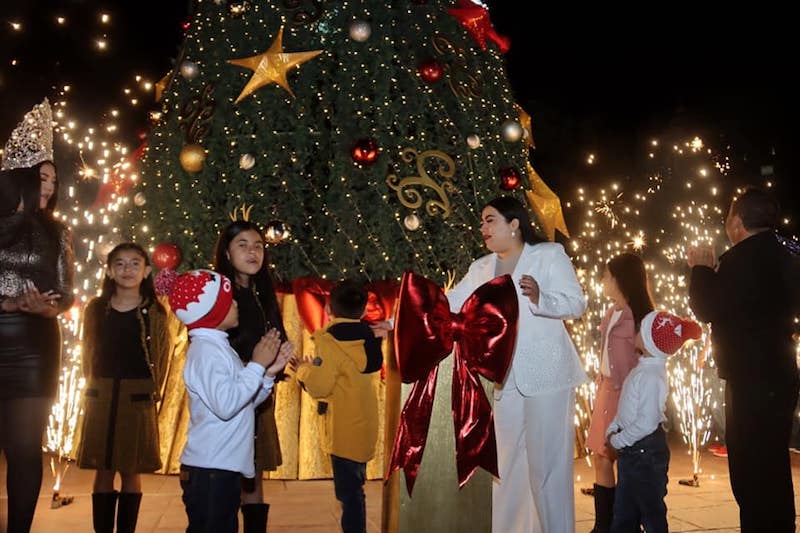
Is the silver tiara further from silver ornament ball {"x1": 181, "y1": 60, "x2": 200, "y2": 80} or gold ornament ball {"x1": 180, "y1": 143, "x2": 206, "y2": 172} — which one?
silver ornament ball {"x1": 181, "y1": 60, "x2": 200, "y2": 80}

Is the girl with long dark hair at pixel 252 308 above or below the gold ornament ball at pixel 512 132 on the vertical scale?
below

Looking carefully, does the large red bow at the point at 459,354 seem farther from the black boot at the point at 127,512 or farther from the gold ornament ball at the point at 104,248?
the gold ornament ball at the point at 104,248

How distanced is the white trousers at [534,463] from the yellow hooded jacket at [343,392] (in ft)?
2.71

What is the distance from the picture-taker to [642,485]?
12.8 ft

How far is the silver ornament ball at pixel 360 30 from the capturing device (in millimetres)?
6363

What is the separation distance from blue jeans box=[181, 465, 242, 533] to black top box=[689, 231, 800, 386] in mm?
2543

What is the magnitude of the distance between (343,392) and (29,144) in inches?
89.6

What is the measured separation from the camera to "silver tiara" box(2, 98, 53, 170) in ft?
13.1

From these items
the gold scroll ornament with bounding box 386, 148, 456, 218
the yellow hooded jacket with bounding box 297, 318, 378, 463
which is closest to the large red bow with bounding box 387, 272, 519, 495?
the yellow hooded jacket with bounding box 297, 318, 378, 463

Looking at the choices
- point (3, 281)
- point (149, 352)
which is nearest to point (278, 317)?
point (149, 352)

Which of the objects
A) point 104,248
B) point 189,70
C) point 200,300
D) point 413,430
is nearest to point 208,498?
point 200,300

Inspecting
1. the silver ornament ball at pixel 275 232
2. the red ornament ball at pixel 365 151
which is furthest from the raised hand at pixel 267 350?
the red ornament ball at pixel 365 151

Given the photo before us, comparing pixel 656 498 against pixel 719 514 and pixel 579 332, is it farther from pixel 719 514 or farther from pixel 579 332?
pixel 579 332

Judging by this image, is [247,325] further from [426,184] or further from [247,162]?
[426,184]
